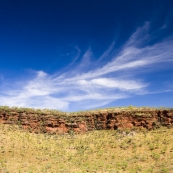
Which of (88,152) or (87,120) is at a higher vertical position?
(87,120)

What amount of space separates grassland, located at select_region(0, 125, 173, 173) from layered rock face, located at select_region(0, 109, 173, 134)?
5.07 feet

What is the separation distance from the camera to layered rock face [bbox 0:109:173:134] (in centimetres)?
4097

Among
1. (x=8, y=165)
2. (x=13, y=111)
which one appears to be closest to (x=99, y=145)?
(x=8, y=165)

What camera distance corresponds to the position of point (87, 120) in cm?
4491

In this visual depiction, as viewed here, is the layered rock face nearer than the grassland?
No

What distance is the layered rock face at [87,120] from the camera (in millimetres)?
40969

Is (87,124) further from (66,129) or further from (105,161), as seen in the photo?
(105,161)

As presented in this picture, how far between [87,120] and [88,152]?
10.5m

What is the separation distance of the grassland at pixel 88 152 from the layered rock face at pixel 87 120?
155 centimetres

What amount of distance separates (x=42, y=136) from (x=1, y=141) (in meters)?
7.94

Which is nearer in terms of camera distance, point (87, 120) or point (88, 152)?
point (88, 152)

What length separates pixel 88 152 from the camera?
1378 inches

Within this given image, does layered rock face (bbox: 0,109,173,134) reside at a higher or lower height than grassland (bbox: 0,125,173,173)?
higher

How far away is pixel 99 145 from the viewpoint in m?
37.2
